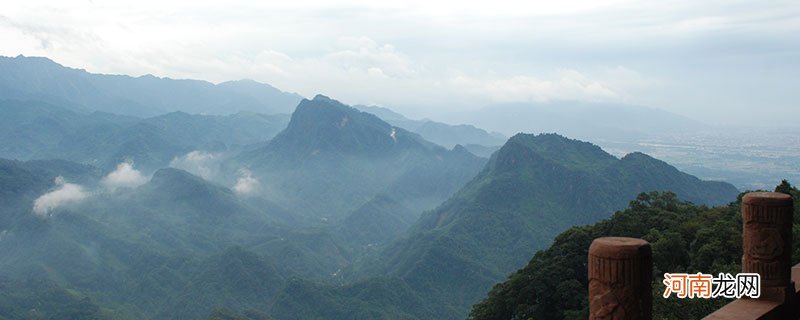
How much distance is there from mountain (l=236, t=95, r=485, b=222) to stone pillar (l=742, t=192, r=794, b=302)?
14103 centimetres

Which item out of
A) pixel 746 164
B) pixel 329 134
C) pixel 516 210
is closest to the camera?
pixel 516 210

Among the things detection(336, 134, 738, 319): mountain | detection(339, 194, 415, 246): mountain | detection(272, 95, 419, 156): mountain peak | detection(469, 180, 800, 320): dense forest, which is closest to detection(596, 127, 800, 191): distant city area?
detection(336, 134, 738, 319): mountain

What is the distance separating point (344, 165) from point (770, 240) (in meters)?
173

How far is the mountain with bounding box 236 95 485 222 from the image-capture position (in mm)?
160250

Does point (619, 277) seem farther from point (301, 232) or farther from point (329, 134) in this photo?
point (329, 134)

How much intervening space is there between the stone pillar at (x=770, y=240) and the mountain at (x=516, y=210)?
2595 inches

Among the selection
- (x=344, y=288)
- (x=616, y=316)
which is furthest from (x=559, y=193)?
(x=616, y=316)

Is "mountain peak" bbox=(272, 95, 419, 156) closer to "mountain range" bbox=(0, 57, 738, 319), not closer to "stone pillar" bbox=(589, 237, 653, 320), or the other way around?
"mountain range" bbox=(0, 57, 738, 319)

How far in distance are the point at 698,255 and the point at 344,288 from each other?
56.0 m

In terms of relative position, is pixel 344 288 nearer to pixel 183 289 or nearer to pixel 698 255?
pixel 183 289

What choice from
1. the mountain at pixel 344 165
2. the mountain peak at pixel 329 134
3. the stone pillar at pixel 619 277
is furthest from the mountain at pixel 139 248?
the stone pillar at pixel 619 277

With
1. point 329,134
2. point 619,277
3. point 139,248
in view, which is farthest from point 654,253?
point 329,134

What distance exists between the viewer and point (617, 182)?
9019cm

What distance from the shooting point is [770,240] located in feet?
19.4
